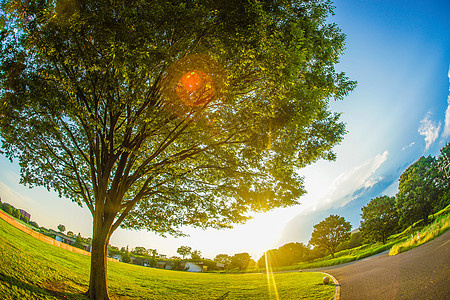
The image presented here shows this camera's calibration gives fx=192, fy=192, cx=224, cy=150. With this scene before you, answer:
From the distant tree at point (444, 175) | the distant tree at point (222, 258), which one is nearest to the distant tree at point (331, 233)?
the distant tree at point (444, 175)

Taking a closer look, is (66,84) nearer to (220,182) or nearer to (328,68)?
(220,182)

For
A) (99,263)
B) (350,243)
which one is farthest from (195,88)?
(350,243)

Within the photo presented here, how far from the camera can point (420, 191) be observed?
46062 millimetres

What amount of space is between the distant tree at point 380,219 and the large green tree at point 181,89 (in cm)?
5680

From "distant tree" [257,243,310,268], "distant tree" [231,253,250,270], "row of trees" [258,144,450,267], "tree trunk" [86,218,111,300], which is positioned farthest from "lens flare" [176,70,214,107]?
"distant tree" [231,253,250,270]

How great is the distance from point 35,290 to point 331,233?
226 feet

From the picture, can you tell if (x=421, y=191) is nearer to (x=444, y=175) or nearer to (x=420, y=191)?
(x=420, y=191)

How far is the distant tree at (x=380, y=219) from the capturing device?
4938cm

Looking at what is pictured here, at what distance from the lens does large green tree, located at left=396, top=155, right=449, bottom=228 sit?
43.1 m

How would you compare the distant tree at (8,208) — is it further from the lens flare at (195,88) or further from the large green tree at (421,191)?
the large green tree at (421,191)

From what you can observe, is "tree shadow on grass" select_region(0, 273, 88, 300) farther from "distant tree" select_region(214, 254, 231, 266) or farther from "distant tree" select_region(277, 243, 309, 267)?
"distant tree" select_region(214, 254, 231, 266)

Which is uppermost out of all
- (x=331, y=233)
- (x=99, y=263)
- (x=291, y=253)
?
Result: (x=331, y=233)

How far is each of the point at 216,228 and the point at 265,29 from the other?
1116 cm

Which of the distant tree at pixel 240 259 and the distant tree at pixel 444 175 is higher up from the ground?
the distant tree at pixel 444 175
